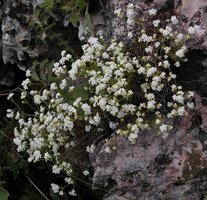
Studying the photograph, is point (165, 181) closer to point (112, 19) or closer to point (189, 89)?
point (189, 89)

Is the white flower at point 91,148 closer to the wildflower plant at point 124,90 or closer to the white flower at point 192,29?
the wildflower plant at point 124,90

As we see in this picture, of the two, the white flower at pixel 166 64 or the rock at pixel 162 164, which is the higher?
the white flower at pixel 166 64

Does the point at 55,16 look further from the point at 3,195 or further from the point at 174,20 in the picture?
the point at 3,195

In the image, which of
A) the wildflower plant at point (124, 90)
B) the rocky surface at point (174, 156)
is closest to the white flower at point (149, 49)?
the wildflower plant at point (124, 90)

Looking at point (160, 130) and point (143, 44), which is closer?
point (160, 130)

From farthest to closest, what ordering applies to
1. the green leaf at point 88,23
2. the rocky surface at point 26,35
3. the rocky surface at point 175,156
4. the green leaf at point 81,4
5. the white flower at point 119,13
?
1. the rocky surface at point 26,35
2. the green leaf at point 81,4
3. the green leaf at point 88,23
4. the white flower at point 119,13
5. the rocky surface at point 175,156

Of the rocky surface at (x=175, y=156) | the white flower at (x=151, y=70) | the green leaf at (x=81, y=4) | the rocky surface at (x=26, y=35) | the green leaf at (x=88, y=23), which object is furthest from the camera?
the rocky surface at (x=26, y=35)

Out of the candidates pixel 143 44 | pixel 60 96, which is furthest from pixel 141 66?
pixel 60 96

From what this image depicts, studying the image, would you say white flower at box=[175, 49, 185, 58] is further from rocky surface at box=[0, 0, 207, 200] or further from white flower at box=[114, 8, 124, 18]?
white flower at box=[114, 8, 124, 18]
